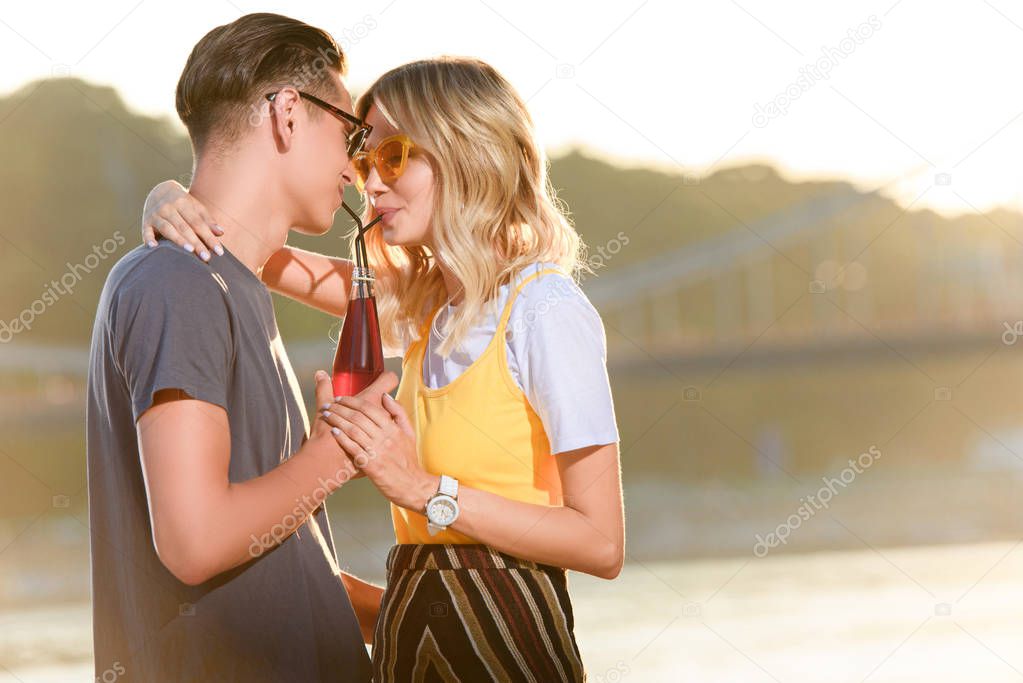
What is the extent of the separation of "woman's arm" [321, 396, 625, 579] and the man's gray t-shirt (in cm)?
10

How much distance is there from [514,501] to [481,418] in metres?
0.12

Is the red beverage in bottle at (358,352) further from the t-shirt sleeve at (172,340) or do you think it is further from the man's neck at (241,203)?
the t-shirt sleeve at (172,340)

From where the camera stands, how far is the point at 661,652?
4289 millimetres

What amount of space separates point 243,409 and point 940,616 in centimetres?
413

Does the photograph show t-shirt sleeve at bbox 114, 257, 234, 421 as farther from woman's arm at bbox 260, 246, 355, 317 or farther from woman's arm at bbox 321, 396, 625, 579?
woman's arm at bbox 260, 246, 355, 317

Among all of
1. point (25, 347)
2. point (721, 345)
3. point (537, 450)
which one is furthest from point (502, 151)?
point (721, 345)

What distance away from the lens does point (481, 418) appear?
1480 mm

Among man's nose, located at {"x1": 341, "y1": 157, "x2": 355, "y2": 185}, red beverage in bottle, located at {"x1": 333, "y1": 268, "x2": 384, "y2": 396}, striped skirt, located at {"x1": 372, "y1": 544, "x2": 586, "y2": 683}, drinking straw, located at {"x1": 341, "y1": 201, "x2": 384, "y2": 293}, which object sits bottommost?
striped skirt, located at {"x1": 372, "y1": 544, "x2": 586, "y2": 683}

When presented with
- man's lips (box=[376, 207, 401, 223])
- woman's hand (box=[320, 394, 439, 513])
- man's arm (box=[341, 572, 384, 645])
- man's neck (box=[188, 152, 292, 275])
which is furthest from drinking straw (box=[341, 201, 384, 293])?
man's arm (box=[341, 572, 384, 645])

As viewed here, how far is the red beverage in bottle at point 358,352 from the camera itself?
1484 mm

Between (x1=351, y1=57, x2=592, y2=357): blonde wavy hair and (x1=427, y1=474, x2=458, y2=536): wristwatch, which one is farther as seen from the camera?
(x1=351, y1=57, x2=592, y2=357): blonde wavy hair

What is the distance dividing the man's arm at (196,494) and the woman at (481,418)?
17 centimetres

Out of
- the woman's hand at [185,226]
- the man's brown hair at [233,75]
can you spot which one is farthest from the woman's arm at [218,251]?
the man's brown hair at [233,75]

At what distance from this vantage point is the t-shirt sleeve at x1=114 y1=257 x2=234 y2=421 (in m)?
1.17
